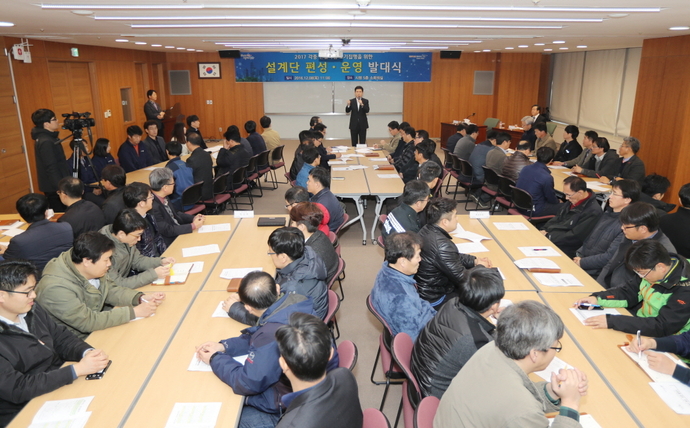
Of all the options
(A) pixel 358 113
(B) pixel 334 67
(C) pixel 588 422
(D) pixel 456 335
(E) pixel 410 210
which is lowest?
(C) pixel 588 422

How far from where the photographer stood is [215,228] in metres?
4.82

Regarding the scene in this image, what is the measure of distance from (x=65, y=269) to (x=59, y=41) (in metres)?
8.04

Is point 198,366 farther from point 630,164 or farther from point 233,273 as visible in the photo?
point 630,164

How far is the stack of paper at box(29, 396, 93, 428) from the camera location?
2145 millimetres

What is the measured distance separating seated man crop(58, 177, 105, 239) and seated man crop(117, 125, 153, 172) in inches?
121

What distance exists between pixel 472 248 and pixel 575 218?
141 cm

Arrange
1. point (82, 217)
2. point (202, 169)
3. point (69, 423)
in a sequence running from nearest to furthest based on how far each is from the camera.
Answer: point (69, 423)
point (82, 217)
point (202, 169)

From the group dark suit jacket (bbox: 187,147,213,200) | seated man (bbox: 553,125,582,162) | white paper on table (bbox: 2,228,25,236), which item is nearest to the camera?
white paper on table (bbox: 2,228,25,236)

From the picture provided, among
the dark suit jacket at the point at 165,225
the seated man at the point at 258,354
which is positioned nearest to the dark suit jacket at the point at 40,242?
the dark suit jacket at the point at 165,225

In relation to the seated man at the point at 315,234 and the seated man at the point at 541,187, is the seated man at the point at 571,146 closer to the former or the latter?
the seated man at the point at 541,187

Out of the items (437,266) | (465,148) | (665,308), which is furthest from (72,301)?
(465,148)

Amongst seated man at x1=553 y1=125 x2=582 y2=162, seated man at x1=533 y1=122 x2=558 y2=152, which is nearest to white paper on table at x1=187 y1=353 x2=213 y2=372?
seated man at x1=553 y1=125 x2=582 y2=162

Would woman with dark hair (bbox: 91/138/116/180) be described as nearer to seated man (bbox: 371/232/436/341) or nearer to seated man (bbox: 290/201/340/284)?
seated man (bbox: 290/201/340/284)

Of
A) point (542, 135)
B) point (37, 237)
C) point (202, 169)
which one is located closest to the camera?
point (37, 237)
